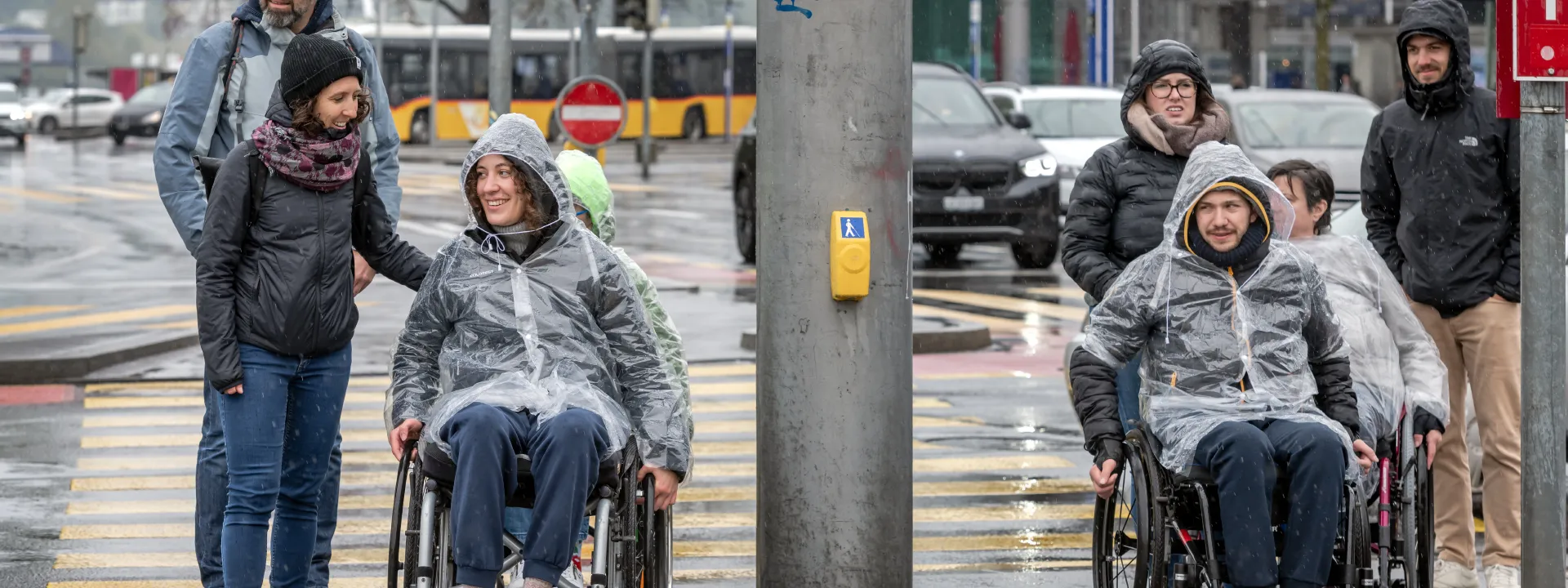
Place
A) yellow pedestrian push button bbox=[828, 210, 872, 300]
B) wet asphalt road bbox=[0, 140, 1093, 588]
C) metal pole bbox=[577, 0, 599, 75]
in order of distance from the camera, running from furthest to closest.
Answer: metal pole bbox=[577, 0, 599, 75] → wet asphalt road bbox=[0, 140, 1093, 588] → yellow pedestrian push button bbox=[828, 210, 872, 300]

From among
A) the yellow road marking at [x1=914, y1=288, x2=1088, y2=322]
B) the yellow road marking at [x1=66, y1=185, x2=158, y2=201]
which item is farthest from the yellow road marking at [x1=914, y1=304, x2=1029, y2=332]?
the yellow road marking at [x1=66, y1=185, x2=158, y2=201]

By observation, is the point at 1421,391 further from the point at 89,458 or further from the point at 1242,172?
the point at 89,458

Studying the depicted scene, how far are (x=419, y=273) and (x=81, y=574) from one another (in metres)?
1.84

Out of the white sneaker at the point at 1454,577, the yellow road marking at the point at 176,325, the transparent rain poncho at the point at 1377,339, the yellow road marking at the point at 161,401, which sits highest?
the transparent rain poncho at the point at 1377,339

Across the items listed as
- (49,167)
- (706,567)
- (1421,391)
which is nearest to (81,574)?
(706,567)

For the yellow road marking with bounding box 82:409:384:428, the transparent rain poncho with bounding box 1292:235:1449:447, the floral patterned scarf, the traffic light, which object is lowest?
the yellow road marking with bounding box 82:409:384:428

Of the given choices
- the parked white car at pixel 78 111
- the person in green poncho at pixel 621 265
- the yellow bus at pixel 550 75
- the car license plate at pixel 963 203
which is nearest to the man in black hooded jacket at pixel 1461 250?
the person in green poncho at pixel 621 265

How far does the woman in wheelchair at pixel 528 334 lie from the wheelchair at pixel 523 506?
43 millimetres

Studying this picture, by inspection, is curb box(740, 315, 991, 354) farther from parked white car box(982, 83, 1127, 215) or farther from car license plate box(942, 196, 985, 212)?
parked white car box(982, 83, 1127, 215)

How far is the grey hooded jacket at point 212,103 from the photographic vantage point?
18.8 feet

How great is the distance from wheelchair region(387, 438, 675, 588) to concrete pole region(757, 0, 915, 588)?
0.56 m

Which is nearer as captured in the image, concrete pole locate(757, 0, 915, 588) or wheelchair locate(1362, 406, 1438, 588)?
wheelchair locate(1362, 406, 1438, 588)

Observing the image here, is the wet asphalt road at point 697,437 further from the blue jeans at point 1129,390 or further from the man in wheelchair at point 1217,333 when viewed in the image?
the man in wheelchair at point 1217,333

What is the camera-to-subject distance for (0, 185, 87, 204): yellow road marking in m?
29.4
